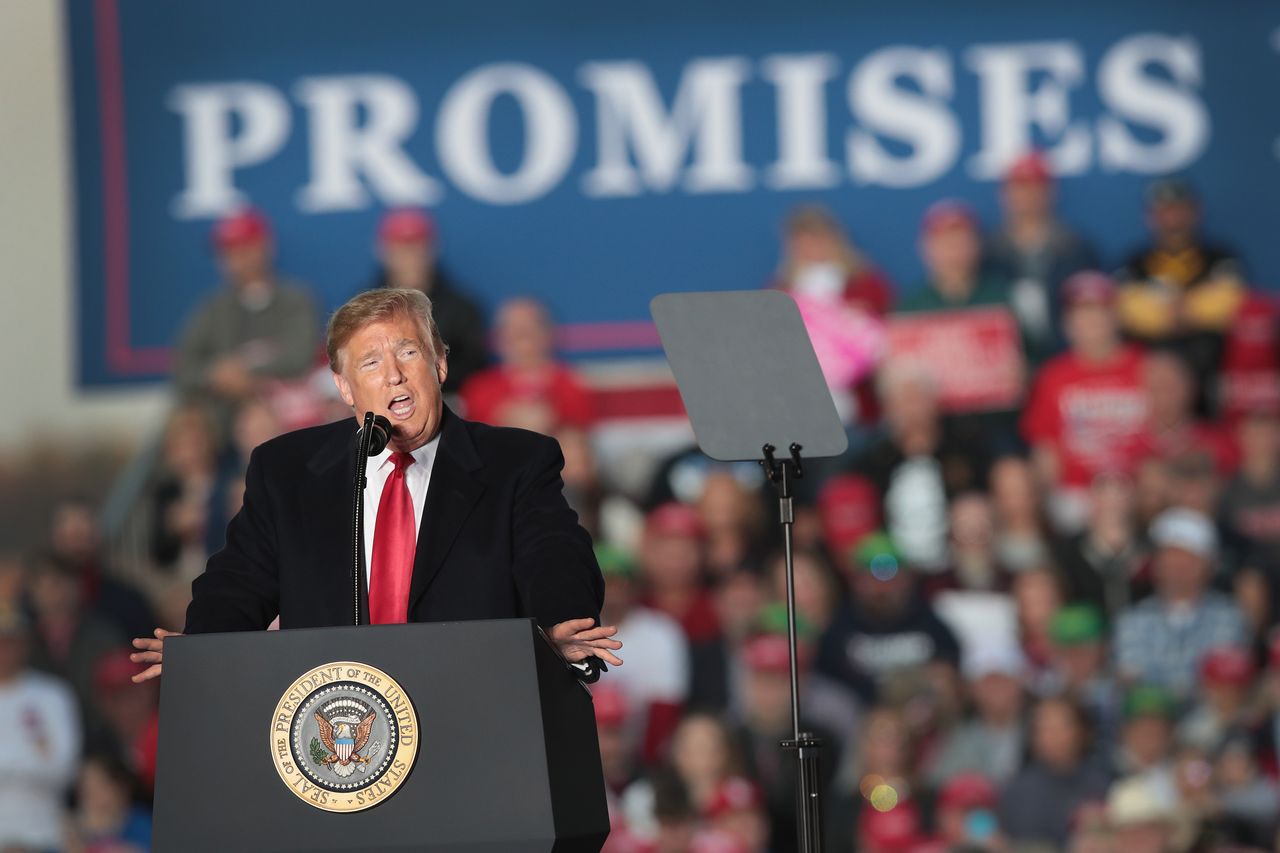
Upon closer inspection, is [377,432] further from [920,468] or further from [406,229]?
[406,229]

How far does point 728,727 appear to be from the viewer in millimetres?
6574

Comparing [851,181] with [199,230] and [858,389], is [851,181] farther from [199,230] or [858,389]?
[199,230]

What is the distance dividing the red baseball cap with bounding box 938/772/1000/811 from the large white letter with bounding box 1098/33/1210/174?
284 cm

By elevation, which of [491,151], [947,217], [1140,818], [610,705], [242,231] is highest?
[491,151]

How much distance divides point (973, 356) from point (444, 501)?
5011 mm

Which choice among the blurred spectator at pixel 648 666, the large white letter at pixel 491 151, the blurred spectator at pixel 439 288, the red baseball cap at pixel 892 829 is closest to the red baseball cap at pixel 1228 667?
the red baseball cap at pixel 892 829

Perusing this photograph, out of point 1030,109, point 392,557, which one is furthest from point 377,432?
point 1030,109

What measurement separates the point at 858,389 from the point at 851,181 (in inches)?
40.5

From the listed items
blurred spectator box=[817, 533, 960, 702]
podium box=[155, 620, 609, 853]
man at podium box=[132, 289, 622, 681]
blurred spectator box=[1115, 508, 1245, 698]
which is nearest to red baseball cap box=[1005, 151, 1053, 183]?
blurred spectator box=[1115, 508, 1245, 698]

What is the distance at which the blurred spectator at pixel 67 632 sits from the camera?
7.38 m

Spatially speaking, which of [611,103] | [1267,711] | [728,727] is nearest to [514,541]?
[728,727]

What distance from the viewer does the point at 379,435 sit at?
8.79 feet

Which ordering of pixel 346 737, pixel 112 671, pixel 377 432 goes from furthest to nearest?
pixel 112 671 → pixel 377 432 → pixel 346 737

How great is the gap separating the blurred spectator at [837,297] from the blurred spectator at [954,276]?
17 centimetres
